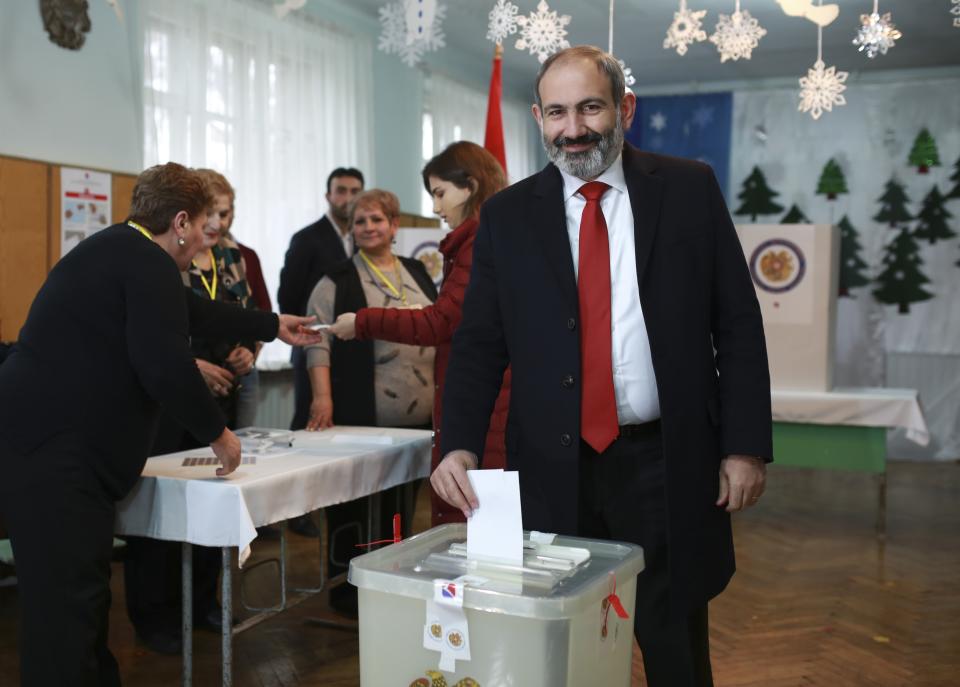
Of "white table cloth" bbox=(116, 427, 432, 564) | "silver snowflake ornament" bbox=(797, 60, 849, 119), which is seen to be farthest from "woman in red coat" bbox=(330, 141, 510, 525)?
"silver snowflake ornament" bbox=(797, 60, 849, 119)

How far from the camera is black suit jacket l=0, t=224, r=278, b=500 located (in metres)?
2.04

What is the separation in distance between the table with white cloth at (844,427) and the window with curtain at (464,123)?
137 inches

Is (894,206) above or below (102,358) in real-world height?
above

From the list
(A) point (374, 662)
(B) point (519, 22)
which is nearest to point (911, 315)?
(B) point (519, 22)

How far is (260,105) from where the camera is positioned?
5.57 metres

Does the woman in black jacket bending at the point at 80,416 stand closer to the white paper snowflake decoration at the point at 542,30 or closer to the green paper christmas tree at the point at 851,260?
the white paper snowflake decoration at the point at 542,30

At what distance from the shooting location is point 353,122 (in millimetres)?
6508

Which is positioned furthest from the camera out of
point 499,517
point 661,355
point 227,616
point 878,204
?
point 878,204

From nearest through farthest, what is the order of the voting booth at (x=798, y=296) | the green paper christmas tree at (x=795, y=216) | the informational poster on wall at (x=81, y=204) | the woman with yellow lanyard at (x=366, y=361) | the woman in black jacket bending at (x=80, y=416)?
the woman in black jacket bending at (x=80, y=416) → the woman with yellow lanyard at (x=366, y=361) → the informational poster on wall at (x=81, y=204) → the voting booth at (x=798, y=296) → the green paper christmas tree at (x=795, y=216)

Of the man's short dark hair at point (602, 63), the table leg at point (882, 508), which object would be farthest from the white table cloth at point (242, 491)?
the table leg at point (882, 508)

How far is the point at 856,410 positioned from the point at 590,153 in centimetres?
361

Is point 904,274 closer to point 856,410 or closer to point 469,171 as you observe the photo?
point 856,410

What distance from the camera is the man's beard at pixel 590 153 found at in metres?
1.66

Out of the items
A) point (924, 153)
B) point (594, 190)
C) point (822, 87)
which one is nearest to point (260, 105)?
point (822, 87)
